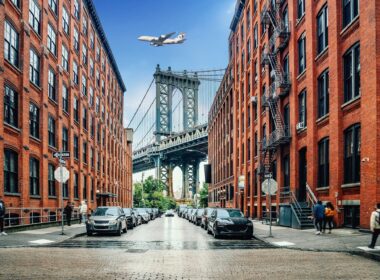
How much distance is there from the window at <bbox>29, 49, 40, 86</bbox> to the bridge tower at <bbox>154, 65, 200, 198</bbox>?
264 feet

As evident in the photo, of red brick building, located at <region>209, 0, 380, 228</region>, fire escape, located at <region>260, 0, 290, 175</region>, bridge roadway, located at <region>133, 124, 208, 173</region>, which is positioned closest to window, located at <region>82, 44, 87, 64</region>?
red brick building, located at <region>209, 0, 380, 228</region>

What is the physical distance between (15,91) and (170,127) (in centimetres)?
9255

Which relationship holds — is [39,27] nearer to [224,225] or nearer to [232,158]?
[224,225]

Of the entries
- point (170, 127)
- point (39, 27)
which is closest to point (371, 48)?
point (39, 27)

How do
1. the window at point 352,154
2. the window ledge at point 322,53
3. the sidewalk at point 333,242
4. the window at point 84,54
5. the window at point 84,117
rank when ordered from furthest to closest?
the window at point 84,54
the window at point 84,117
the window ledge at point 322,53
the window at point 352,154
the sidewalk at point 333,242

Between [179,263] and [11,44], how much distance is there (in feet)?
61.1

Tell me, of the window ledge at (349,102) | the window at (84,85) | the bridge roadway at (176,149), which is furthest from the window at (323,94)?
the bridge roadway at (176,149)

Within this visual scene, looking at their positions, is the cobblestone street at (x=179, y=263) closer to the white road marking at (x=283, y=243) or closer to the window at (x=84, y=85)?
the white road marking at (x=283, y=243)

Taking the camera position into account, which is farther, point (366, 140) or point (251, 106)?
point (251, 106)

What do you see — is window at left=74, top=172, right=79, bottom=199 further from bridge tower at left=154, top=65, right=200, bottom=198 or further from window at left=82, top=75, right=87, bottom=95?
bridge tower at left=154, top=65, right=200, bottom=198

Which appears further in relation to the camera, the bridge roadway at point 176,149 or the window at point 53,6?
the bridge roadway at point 176,149

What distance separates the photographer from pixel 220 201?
2800 inches

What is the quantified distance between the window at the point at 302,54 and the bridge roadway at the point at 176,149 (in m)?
57.6

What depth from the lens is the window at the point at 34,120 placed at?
3085 centimetres
